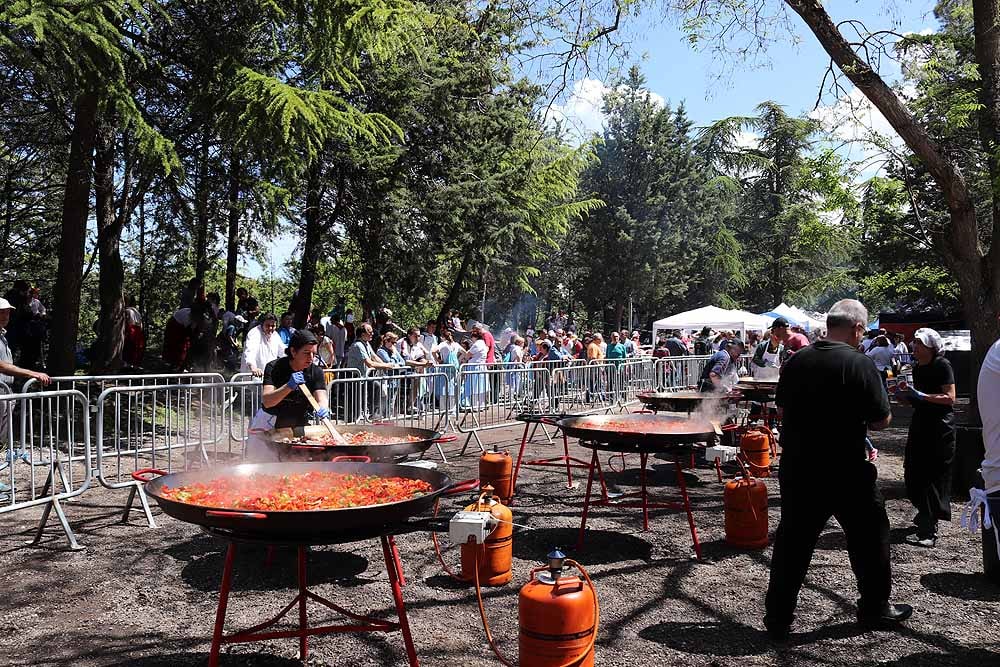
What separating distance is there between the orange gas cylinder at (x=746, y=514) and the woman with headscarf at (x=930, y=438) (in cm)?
148

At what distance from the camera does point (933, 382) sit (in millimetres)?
7023

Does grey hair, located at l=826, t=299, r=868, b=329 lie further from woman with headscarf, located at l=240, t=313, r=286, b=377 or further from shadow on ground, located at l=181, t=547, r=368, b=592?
woman with headscarf, located at l=240, t=313, r=286, b=377

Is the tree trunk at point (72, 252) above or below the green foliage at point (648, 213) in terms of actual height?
below

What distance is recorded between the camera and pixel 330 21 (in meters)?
11.4

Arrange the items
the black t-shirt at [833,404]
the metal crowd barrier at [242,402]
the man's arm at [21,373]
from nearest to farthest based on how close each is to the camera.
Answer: the black t-shirt at [833,404]
the man's arm at [21,373]
the metal crowd barrier at [242,402]

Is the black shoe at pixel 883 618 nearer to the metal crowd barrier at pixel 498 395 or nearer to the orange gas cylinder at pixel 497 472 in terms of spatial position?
the orange gas cylinder at pixel 497 472

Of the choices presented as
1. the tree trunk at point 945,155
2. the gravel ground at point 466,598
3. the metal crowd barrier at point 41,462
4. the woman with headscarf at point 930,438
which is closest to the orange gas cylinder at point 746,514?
the gravel ground at point 466,598

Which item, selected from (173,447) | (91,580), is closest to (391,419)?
(173,447)

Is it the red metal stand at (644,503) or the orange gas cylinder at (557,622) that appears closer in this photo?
the orange gas cylinder at (557,622)

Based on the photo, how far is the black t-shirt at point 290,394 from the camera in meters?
6.69

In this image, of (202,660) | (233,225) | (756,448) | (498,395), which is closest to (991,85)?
(756,448)

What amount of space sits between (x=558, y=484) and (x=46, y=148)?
48.9 ft

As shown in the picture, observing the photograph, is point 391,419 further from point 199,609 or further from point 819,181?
point 819,181

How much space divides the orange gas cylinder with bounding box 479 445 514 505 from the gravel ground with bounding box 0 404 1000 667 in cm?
36
